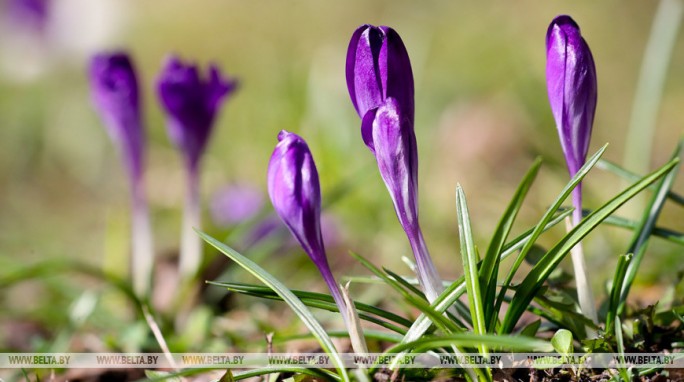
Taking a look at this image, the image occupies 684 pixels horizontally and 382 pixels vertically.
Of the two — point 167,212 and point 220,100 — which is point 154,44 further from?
point 220,100

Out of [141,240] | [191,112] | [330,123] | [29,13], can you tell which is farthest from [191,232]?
[29,13]

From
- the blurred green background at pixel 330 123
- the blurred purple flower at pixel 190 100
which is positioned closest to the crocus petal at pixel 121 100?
the blurred purple flower at pixel 190 100

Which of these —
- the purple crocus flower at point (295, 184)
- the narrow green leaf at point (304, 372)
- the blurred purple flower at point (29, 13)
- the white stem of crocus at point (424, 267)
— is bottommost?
the narrow green leaf at point (304, 372)

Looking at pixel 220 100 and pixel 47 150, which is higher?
pixel 220 100

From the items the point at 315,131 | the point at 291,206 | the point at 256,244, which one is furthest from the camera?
the point at 315,131

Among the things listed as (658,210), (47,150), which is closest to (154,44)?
(47,150)

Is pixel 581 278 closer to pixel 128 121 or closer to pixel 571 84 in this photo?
pixel 571 84

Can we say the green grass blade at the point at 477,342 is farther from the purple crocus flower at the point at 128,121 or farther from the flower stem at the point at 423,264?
the purple crocus flower at the point at 128,121

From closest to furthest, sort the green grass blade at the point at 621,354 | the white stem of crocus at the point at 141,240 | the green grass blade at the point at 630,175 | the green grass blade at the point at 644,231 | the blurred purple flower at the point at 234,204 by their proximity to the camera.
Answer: the green grass blade at the point at 621,354 → the green grass blade at the point at 644,231 → the green grass blade at the point at 630,175 → the white stem of crocus at the point at 141,240 → the blurred purple flower at the point at 234,204
